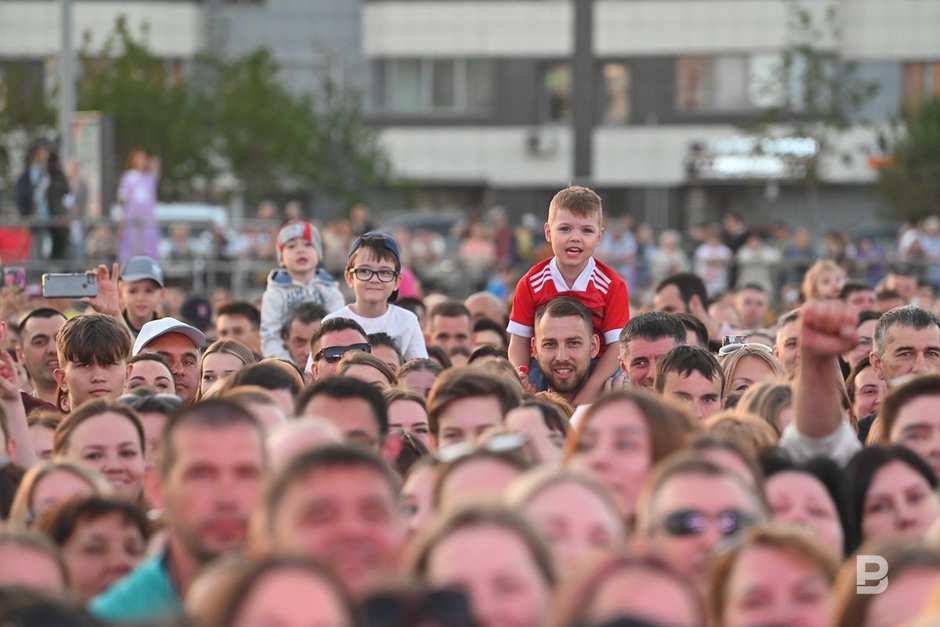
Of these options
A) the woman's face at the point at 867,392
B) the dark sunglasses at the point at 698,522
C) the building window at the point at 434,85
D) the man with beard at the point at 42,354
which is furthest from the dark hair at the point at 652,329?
the building window at the point at 434,85

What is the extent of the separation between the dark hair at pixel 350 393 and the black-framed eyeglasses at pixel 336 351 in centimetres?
327

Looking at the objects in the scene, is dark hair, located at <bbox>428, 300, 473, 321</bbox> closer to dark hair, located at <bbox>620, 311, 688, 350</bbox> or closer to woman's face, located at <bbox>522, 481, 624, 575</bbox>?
dark hair, located at <bbox>620, 311, 688, 350</bbox>

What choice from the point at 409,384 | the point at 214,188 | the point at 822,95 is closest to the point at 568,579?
the point at 409,384

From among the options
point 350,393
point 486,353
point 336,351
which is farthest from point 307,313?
point 350,393

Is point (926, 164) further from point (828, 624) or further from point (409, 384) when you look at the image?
point (828, 624)

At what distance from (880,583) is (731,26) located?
47228 mm

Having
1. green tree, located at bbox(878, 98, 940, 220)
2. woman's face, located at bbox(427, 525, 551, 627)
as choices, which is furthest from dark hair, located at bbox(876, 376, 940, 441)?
green tree, located at bbox(878, 98, 940, 220)

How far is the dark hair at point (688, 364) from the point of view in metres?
9.34

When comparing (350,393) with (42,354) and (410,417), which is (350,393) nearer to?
(410,417)

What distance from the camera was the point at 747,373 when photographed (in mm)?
10523

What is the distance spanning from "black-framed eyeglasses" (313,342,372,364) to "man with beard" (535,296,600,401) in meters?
1.11

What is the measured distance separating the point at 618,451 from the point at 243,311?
26.3ft

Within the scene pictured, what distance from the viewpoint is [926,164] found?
149 feet

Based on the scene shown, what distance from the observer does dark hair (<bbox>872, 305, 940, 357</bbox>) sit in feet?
35.6
